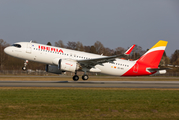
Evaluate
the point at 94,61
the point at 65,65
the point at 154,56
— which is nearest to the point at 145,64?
the point at 154,56

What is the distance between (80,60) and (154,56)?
517 inches

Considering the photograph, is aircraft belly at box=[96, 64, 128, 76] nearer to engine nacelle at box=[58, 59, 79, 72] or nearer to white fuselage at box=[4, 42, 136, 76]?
white fuselage at box=[4, 42, 136, 76]

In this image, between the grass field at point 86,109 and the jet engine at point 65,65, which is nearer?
the grass field at point 86,109

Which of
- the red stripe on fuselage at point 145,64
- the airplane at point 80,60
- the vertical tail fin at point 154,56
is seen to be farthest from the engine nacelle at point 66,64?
the vertical tail fin at point 154,56

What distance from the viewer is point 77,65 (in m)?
33.7

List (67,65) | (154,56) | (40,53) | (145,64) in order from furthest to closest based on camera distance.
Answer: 1. (154,56)
2. (145,64)
3. (40,53)
4. (67,65)

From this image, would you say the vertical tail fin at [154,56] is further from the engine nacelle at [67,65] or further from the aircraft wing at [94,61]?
the engine nacelle at [67,65]

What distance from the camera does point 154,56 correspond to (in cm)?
3838

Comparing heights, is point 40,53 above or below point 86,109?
above

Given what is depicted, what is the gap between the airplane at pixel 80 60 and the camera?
1306 inches

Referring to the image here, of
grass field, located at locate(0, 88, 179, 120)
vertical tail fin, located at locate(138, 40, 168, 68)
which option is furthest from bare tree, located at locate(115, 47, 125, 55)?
grass field, located at locate(0, 88, 179, 120)

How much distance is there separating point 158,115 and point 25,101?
8787 millimetres

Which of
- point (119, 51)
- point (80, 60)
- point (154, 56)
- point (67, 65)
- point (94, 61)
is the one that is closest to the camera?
point (67, 65)

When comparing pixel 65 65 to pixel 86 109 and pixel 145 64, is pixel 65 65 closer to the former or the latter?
pixel 145 64
